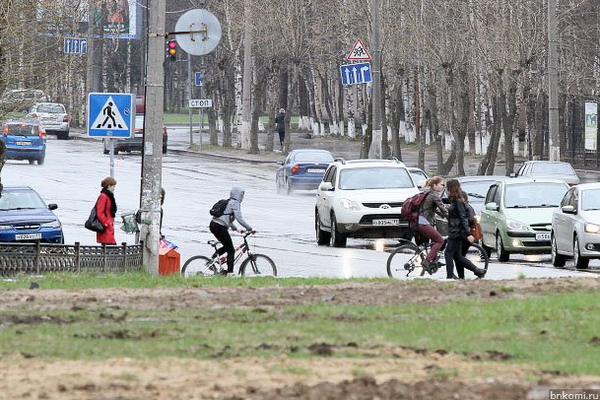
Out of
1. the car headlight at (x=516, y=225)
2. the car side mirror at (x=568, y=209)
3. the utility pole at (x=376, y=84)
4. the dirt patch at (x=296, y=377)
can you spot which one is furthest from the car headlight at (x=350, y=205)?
the dirt patch at (x=296, y=377)

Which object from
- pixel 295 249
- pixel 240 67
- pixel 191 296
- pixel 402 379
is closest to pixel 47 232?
pixel 295 249

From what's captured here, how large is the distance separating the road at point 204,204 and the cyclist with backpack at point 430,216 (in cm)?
137

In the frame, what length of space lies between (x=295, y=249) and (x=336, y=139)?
54760 millimetres

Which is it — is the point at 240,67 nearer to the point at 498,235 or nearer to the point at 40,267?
the point at 498,235

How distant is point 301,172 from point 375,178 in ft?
52.5

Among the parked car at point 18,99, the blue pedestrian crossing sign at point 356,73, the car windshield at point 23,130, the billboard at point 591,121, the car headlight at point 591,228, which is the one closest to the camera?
the car headlight at point 591,228

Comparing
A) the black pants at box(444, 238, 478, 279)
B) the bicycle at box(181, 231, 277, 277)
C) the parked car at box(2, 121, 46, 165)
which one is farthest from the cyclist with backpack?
the parked car at box(2, 121, 46, 165)

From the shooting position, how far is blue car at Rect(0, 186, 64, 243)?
28.1 metres

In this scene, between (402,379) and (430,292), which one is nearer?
(402,379)

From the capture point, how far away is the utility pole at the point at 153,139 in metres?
22.1

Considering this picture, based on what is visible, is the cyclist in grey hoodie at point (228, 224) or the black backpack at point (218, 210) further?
the black backpack at point (218, 210)

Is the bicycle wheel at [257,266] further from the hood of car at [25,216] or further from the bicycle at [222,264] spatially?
the hood of car at [25,216]

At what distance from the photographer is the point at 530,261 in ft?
90.2

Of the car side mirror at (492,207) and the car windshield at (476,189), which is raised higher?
the car windshield at (476,189)
